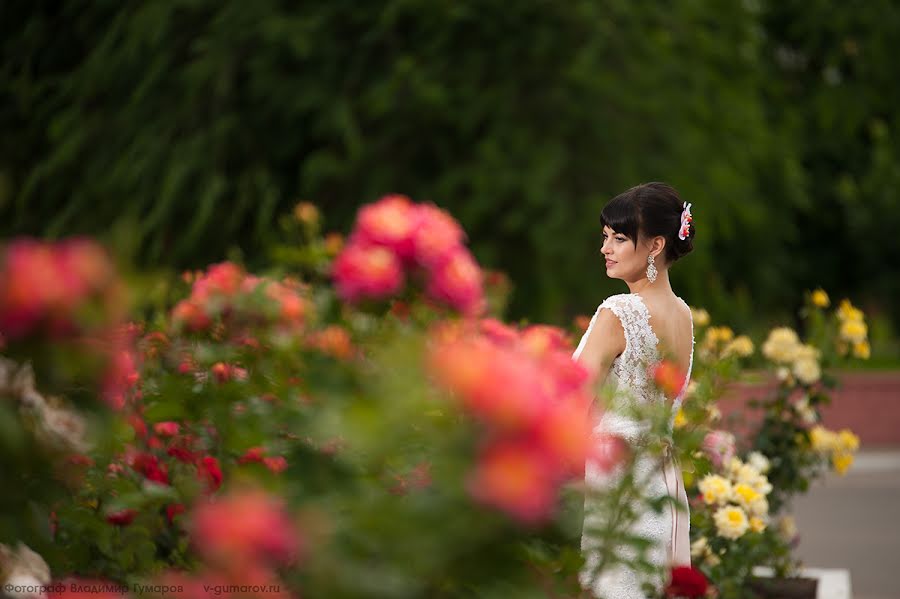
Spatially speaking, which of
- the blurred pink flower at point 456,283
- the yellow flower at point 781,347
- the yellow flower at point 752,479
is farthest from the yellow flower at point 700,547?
the blurred pink flower at point 456,283

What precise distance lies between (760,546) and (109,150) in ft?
34.4

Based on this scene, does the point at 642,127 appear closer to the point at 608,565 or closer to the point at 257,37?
the point at 257,37

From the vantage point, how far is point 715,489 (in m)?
4.90

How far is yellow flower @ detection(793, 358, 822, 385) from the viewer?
248 inches

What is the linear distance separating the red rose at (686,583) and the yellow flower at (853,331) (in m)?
4.49

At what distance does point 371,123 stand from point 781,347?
8616mm

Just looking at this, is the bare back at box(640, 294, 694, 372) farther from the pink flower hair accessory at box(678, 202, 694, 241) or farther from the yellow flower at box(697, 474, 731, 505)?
the yellow flower at box(697, 474, 731, 505)

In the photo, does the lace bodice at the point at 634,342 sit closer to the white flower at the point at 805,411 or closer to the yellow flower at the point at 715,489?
the yellow flower at the point at 715,489

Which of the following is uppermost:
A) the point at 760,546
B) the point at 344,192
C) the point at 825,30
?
the point at 825,30

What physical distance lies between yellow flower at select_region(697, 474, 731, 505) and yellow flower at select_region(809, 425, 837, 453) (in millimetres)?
1442

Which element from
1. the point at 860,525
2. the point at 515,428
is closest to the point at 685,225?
the point at 515,428

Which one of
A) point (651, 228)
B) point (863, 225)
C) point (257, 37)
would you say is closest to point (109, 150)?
point (257, 37)

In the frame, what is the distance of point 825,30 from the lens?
76.9 ft

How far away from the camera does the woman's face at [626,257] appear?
3.86 m
